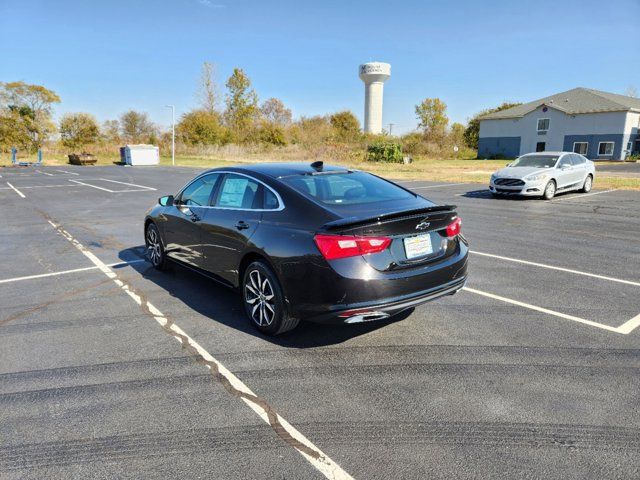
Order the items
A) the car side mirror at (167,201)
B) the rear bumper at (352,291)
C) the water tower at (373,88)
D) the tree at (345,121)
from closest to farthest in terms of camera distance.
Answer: the rear bumper at (352,291), the car side mirror at (167,201), the tree at (345,121), the water tower at (373,88)

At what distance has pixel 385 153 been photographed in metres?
45.3

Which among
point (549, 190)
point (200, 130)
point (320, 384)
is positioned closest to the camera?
point (320, 384)

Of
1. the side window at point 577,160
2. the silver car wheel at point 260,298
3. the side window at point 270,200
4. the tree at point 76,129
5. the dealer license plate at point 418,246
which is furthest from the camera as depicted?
the tree at point 76,129

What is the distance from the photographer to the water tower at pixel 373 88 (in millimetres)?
113312

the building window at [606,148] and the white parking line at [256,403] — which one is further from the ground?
the building window at [606,148]

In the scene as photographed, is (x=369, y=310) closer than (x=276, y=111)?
Yes

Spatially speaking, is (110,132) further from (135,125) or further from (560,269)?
(560,269)

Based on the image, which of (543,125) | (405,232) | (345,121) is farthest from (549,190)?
(345,121)

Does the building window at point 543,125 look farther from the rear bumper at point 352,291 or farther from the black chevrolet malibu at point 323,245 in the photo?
the rear bumper at point 352,291

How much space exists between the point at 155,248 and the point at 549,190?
13375mm

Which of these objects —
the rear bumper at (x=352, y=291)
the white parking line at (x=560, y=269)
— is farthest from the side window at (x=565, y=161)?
the rear bumper at (x=352, y=291)

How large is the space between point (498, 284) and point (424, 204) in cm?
230

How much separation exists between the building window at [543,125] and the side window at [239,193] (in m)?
55.7

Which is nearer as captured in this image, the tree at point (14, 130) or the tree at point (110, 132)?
the tree at point (14, 130)
